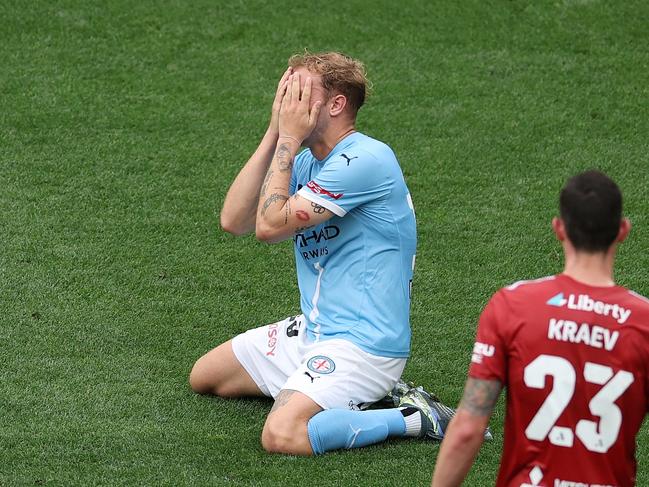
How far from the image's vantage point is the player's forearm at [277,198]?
4.98 metres

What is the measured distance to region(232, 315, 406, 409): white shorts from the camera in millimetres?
5074

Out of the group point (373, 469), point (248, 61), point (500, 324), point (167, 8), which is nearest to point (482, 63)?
point (248, 61)

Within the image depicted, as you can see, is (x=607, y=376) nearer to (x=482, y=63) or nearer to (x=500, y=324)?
(x=500, y=324)

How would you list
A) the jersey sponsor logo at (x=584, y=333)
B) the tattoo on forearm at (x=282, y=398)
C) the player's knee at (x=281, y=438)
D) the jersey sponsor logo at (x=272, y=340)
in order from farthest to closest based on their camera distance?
the jersey sponsor logo at (x=272, y=340) < the tattoo on forearm at (x=282, y=398) < the player's knee at (x=281, y=438) < the jersey sponsor logo at (x=584, y=333)

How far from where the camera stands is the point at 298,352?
5344mm

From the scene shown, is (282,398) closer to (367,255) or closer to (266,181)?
(367,255)

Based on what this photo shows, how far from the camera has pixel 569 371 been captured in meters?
3.16

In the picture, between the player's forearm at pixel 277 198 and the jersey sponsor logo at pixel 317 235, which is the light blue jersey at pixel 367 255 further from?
the player's forearm at pixel 277 198

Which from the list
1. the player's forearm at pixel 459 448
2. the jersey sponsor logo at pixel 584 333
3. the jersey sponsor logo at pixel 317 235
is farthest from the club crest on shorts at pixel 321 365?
the jersey sponsor logo at pixel 584 333

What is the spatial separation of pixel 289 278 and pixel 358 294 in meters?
1.63

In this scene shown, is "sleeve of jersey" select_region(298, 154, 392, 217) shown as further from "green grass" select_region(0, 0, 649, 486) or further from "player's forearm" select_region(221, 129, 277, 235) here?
"green grass" select_region(0, 0, 649, 486)

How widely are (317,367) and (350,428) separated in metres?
0.31

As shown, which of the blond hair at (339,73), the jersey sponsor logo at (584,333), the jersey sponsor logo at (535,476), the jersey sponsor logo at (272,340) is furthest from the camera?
the jersey sponsor logo at (272,340)

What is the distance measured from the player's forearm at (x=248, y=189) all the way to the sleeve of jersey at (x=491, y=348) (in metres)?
2.30
